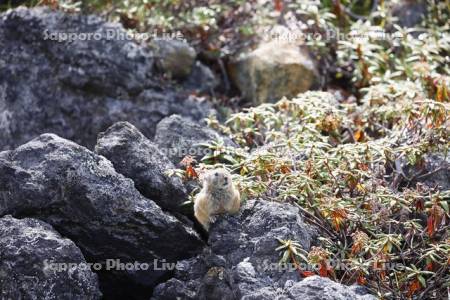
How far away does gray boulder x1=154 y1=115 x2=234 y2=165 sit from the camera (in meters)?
9.36

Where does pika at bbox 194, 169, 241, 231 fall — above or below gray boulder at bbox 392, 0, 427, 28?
above

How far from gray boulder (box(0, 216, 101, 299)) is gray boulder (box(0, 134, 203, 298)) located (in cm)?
35

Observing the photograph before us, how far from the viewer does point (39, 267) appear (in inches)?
289

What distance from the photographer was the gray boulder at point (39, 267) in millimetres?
7281

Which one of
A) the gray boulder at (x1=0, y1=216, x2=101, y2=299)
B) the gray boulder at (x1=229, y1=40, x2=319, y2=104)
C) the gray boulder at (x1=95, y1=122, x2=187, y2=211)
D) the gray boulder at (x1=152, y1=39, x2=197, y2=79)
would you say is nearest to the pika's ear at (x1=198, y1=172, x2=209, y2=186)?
the gray boulder at (x1=95, y1=122, x2=187, y2=211)

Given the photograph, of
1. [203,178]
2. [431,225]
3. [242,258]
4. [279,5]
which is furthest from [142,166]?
[279,5]

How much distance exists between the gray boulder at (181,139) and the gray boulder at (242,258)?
4.84 ft

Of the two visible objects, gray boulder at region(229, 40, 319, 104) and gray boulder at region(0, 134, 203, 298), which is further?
gray boulder at region(229, 40, 319, 104)

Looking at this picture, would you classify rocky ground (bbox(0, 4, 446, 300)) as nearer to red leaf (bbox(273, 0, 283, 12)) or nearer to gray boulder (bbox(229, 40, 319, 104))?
gray boulder (bbox(229, 40, 319, 104))

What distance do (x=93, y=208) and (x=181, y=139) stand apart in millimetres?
Answer: 1781

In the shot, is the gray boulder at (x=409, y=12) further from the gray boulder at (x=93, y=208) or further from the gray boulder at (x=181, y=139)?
the gray boulder at (x=93, y=208)

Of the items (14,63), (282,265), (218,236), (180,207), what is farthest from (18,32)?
(282,265)

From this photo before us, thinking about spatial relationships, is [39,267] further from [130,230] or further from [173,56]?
[173,56]

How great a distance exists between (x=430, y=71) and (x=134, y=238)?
5.07 metres
